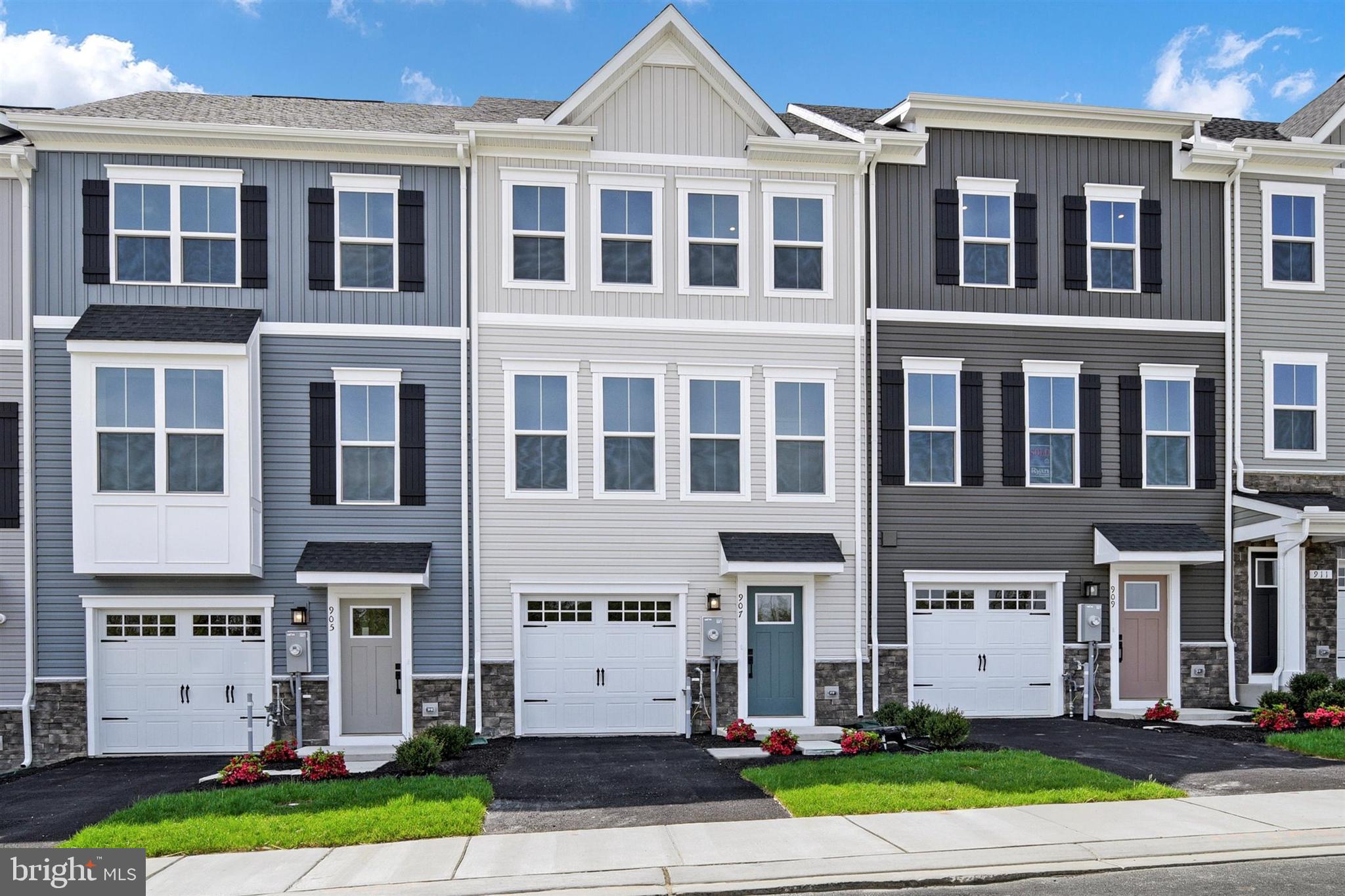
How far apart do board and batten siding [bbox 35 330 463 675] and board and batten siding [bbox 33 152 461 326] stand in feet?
1.57

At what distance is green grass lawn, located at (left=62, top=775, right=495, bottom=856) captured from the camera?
29.7ft

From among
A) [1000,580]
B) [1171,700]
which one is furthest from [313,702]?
[1171,700]

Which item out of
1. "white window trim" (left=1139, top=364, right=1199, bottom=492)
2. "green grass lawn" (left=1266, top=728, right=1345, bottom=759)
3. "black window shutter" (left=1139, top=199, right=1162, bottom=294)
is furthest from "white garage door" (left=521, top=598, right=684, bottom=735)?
"black window shutter" (left=1139, top=199, right=1162, bottom=294)

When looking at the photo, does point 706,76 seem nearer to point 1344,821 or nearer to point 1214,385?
point 1214,385

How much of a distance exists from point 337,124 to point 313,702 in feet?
30.1

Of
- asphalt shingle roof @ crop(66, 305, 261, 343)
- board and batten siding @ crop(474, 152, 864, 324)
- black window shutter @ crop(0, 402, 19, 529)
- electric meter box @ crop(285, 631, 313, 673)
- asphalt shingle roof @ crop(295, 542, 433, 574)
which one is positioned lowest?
electric meter box @ crop(285, 631, 313, 673)

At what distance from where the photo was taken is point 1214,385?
17406 mm

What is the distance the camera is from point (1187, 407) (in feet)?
57.1

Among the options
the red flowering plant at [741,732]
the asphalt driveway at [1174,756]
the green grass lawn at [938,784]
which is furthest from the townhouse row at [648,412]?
the green grass lawn at [938,784]

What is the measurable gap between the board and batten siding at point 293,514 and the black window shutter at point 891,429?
6.79m

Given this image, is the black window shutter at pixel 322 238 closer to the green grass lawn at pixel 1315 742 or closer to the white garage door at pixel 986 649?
the white garage door at pixel 986 649

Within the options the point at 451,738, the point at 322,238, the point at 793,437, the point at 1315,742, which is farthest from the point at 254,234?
the point at 1315,742

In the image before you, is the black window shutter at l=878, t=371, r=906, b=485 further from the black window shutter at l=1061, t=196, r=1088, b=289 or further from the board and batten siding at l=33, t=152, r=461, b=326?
the board and batten siding at l=33, t=152, r=461, b=326

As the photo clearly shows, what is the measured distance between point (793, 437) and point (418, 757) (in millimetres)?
7579
